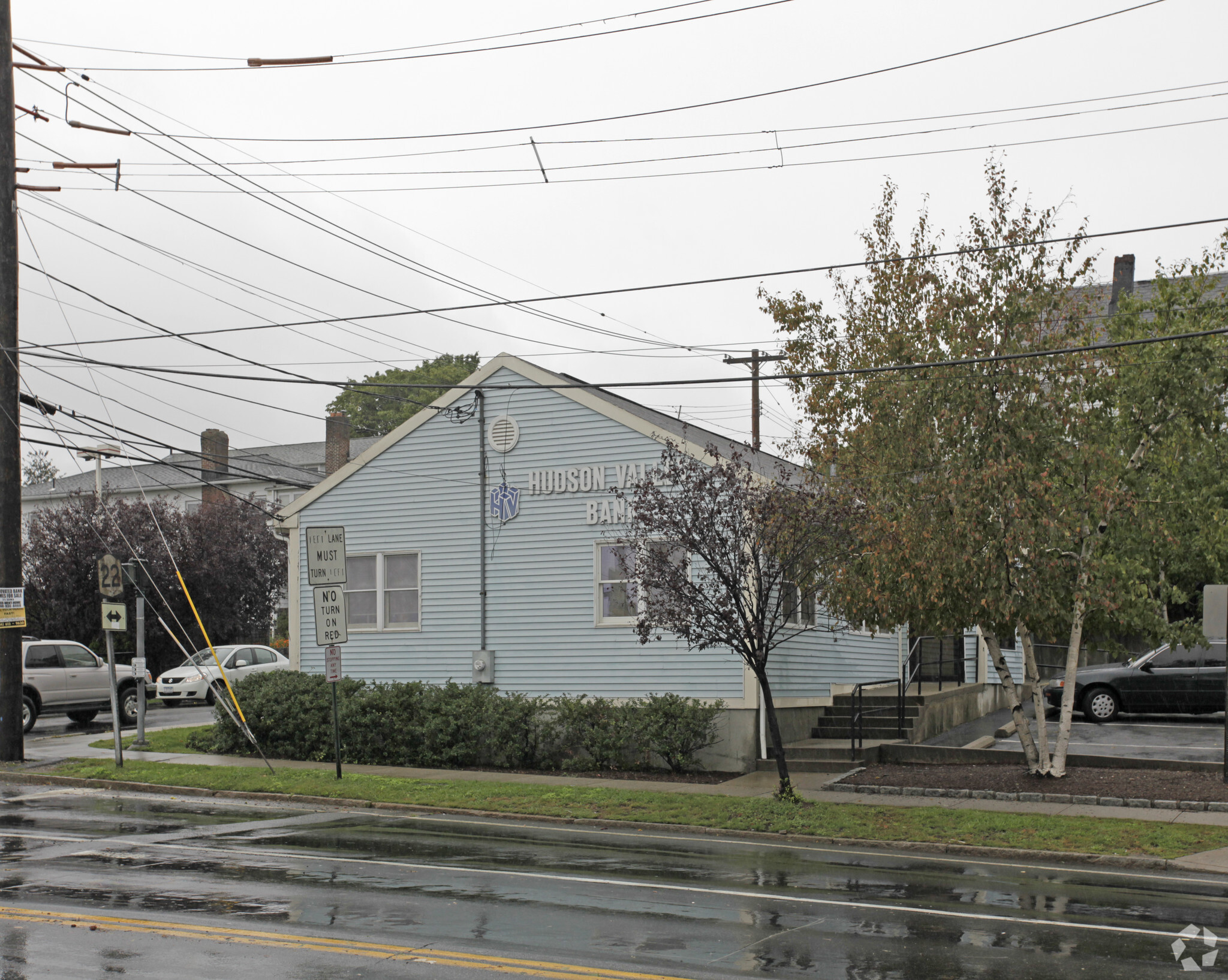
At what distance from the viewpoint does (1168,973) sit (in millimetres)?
7793

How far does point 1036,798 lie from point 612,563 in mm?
8147

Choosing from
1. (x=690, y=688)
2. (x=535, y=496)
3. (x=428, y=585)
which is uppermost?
(x=535, y=496)

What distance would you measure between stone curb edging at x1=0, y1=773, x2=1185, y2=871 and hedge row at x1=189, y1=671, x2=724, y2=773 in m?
3.33

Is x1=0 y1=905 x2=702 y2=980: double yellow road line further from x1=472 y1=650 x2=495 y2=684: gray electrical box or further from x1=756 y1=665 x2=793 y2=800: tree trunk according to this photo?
x1=472 y1=650 x2=495 y2=684: gray electrical box

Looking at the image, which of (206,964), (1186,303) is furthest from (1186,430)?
(206,964)

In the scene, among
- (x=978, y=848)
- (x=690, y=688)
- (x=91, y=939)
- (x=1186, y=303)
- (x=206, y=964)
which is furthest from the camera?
(x=690, y=688)

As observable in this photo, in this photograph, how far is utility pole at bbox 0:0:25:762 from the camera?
812 inches

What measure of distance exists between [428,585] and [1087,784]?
12074mm

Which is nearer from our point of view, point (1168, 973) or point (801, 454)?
point (1168, 973)

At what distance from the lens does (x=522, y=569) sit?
22109mm

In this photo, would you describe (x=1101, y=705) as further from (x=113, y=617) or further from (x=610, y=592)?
(x=113, y=617)

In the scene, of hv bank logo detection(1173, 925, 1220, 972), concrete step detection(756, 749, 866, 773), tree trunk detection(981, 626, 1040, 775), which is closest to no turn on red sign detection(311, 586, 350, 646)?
concrete step detection(756, 749, 866, 773)

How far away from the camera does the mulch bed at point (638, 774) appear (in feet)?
62.3

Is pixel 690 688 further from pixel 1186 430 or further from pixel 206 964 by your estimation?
pixel 206 964
